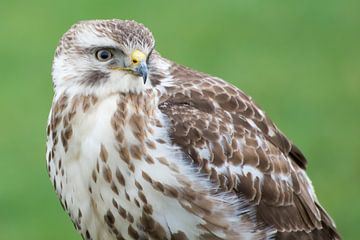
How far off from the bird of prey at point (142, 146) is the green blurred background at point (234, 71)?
13.3 feet

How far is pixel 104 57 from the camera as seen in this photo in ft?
28.3

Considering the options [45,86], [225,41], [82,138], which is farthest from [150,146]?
[225,41]

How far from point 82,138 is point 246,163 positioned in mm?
1011

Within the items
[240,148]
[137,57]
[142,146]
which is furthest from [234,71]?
[137,57]

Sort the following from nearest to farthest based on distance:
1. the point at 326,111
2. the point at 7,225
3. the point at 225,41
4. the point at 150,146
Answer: the point at 150,146
the point at 7,225
the point at 326,111
the point at 225,41

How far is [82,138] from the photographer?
8.71 metres

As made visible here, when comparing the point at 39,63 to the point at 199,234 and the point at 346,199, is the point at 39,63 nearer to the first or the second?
the point at 346,199

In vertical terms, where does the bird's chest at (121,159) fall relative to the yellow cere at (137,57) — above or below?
below

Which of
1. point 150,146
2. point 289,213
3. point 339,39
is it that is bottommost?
point 289,213

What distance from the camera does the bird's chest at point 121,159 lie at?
8656 millimetres

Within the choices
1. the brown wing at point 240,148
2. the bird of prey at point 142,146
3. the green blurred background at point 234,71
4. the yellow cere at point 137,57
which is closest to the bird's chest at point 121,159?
the bird of prey at point 142,146

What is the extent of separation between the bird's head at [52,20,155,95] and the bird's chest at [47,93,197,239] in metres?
0.09

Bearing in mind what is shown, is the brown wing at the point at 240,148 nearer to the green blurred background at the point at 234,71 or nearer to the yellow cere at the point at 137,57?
the yellow cere at the point at 137,57

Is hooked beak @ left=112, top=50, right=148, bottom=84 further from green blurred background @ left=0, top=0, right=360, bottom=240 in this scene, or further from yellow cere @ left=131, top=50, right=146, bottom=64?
green blurred background @ left=0, top=0, right=360, bottom=240
